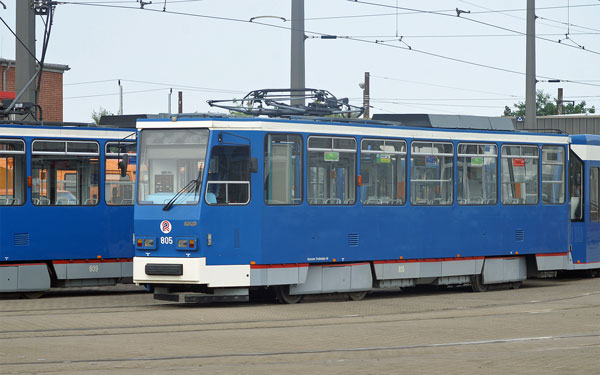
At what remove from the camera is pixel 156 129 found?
16453mm

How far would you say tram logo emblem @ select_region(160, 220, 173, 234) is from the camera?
16.1 meters

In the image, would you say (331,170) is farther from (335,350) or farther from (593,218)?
(593,218)

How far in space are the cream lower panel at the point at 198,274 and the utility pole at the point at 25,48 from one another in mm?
5878

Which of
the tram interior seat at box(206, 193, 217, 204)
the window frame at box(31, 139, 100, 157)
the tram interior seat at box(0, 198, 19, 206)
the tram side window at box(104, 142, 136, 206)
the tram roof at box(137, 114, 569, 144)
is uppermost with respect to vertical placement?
the tram roof at box(137, 114, 569, 144)

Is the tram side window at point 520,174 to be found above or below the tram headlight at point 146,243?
above

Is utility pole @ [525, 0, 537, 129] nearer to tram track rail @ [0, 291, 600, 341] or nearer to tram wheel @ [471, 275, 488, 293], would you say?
tram wheel @ [471, 275, 488, 293]

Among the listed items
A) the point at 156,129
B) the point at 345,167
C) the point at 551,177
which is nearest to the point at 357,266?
the point at 345,167

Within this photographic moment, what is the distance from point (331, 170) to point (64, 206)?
190 inches

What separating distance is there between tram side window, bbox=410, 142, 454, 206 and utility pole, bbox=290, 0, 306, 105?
3559mm

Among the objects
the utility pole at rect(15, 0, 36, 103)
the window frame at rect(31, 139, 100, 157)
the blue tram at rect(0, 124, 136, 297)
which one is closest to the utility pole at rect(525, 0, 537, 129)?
the blue tram at rect(0, 124, 136, 297)

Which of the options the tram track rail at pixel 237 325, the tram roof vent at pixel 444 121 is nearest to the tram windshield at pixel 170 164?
the tram track rail at pixel 237 325

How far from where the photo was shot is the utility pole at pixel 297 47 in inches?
850

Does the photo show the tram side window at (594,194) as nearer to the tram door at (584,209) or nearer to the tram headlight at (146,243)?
the tram door at (584,209)

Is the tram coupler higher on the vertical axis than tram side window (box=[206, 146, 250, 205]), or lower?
lower
